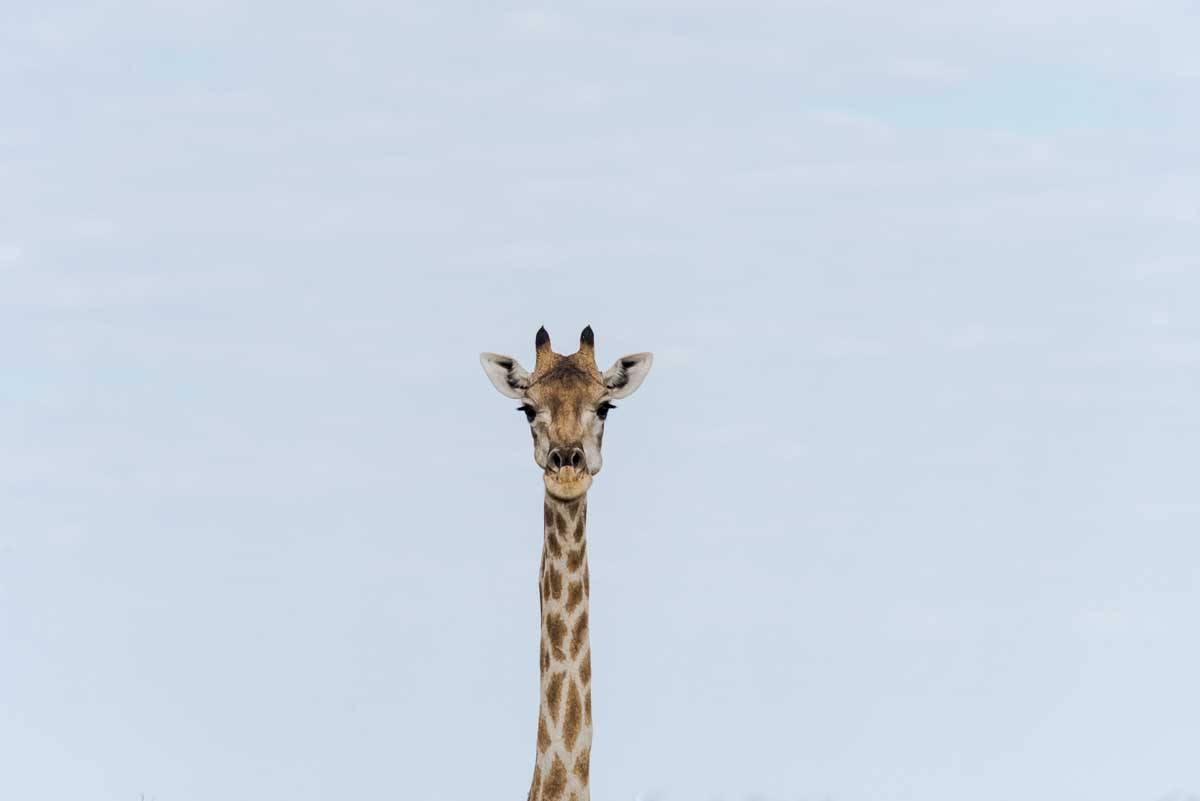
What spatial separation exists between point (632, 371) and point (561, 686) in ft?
12.2

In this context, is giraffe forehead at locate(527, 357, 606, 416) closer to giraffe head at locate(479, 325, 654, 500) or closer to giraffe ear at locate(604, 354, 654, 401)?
giraffe head at locate(479, 325, 654, 500)

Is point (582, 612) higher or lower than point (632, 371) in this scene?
lower

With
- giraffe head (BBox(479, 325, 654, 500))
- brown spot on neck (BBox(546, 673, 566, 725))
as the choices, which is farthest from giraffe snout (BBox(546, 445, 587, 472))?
brown spot on neck (BBox(546, 673, 566, 725))

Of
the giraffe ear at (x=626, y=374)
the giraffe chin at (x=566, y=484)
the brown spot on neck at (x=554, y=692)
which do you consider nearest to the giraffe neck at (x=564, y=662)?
the brown spot on neck at (x=554, y=692)

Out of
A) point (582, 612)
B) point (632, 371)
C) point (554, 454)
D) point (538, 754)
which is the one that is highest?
point (632, 371)

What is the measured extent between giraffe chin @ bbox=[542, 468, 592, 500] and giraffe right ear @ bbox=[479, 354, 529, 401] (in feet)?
4.39

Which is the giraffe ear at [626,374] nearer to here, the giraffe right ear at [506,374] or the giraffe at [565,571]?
the giraffe at [565,571]

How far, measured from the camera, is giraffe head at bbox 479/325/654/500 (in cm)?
1670

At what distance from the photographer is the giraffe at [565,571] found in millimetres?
16750

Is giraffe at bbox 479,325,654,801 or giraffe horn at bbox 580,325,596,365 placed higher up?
giraffe horn at bbox 580,325,596,365

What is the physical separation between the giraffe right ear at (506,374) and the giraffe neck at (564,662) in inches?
57.0

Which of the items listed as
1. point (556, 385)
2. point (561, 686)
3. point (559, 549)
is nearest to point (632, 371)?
point (556, 385)

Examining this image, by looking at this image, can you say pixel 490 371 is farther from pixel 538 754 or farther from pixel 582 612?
pixel 538 754

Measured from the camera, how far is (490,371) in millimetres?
17812
